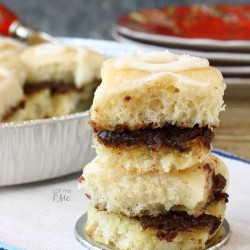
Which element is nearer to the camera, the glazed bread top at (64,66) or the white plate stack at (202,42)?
the glazed bread top at (64,66)

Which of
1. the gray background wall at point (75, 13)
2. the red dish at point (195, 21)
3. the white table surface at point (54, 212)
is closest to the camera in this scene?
the white table surface at point (54, 212)

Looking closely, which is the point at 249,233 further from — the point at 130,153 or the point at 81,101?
the point at 81,101

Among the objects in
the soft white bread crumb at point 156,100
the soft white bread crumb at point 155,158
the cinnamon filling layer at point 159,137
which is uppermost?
the soft white bread crumb at point 156,100

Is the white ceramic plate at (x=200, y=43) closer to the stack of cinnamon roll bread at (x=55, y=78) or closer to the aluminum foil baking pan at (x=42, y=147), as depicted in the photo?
the stack of cinnamon roll bread at (x=55, y=78)

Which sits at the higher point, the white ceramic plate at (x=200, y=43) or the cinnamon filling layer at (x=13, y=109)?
the white ceramic plate at (x=200, y=43)

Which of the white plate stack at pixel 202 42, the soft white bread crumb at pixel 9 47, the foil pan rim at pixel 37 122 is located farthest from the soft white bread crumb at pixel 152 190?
the white plate stack at pixel 202 42

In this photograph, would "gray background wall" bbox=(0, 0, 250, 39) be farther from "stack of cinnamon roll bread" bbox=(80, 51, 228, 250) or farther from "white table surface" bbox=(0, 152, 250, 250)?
"stack of cinnamon roll bread" bbox=(80, 51, 228, 250)

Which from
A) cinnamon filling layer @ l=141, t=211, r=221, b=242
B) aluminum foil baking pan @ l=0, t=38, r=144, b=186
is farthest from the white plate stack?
cinnamon filling layer @ l=141, t=211, r=221, b=242

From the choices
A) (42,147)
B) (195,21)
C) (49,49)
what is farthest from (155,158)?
(195,21)
